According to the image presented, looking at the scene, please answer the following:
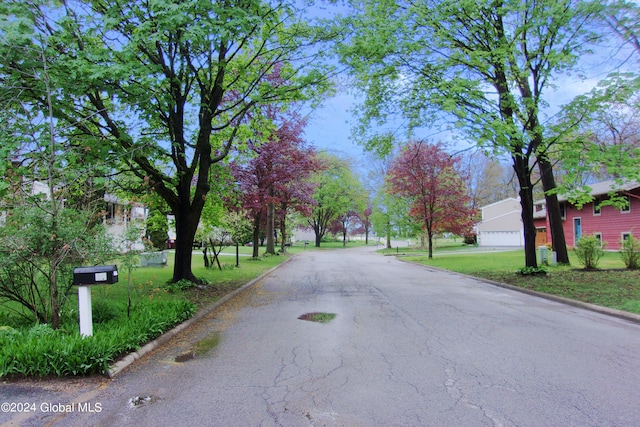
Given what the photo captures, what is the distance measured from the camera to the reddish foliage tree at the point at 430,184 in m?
28.2

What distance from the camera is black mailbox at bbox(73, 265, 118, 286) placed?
519 centimetres

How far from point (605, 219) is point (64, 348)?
100 feet

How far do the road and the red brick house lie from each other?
1950 centimetres

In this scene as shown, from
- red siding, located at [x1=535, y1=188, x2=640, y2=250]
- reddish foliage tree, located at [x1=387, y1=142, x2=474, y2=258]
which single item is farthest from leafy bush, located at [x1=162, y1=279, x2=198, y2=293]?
red siding, located at [x1=535, y1=188, x2=640, y2=250]

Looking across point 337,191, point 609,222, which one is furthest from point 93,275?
point 337,191

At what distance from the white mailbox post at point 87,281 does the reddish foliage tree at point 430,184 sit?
24015mm

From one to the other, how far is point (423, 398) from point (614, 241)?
28.2 meters

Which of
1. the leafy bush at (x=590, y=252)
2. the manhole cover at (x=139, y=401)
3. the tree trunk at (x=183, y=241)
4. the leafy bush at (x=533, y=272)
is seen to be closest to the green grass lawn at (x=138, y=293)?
the tree trunk at (x=183, y=241)

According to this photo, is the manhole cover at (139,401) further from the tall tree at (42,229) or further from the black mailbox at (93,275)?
the tall tree at (42,229)

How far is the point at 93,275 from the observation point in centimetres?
524

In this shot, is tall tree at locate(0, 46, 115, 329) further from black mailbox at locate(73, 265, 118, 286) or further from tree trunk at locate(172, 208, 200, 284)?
tree trunk at locate(172, 208, 200, 284)

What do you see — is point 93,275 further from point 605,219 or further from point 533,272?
point 605,219

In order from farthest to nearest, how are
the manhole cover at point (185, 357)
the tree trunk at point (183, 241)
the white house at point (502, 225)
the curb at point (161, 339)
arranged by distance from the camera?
the white house at point (502, 225)
the tree trunk at point (183, 241)
the manhole cover at point (185, 357)
the curb at point (161, 339)

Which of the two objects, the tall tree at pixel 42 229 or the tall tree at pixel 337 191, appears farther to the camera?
the tall tree at pixel 337 191
